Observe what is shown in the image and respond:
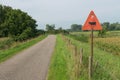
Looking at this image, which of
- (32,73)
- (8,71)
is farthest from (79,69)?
(8,71)

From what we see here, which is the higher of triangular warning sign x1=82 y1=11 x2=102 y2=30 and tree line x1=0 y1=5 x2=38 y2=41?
triangular warning sign x1=82 y1=11 x2=102 y2=30

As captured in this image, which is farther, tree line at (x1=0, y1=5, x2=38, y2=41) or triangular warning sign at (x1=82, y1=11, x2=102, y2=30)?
tree line at (x1=0, y1=5, x2=38, y2=41)

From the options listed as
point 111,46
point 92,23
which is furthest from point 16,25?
point 92,23

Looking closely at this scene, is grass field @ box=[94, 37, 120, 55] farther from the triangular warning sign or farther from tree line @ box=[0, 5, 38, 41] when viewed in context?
tree line @ box=[0, 5, 38, 41]

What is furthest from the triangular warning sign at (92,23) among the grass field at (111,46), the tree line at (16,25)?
the tree line at (16,25)

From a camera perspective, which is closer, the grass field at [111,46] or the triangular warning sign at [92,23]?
the triangular warning sign at [92,23]

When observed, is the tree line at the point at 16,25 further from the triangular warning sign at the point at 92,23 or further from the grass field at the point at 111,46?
the triangular warning sign at the point at 92,23

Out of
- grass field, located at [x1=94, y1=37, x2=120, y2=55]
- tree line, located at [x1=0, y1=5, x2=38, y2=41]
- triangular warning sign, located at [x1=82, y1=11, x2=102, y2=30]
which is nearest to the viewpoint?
triangular warning sign, located at [x1=82, y1=11, x2=102, y2=30]

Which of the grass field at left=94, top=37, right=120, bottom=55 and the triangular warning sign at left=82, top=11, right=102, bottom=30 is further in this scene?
the grass field at left=94, top=37, right=120, bottom=55

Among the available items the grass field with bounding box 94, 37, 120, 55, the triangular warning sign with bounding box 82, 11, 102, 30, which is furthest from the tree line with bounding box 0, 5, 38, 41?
the triangular warning sign with bounding box 82, 11, 102, 30

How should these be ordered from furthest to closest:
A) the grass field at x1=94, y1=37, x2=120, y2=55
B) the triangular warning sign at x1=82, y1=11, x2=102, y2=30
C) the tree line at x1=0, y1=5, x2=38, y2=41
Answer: the tree line at x1=0, y1=5, x2=38, y2=41, the grass field at x1=94, y1=37, x2=120, y2=55, the triangular warning sign at x1=82, y1=11, x2=102, y2=30

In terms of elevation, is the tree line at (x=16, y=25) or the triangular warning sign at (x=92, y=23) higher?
the triangular warning sign at (x=92, y=23)

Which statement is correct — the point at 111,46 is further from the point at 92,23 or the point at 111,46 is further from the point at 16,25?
the point at 16,25

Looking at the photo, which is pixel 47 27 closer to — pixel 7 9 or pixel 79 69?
pixel 7 9
